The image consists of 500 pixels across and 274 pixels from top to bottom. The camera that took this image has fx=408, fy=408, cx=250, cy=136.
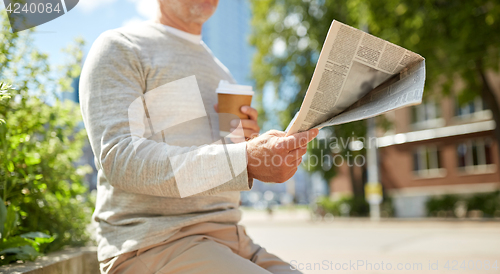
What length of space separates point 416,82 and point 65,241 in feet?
6.86

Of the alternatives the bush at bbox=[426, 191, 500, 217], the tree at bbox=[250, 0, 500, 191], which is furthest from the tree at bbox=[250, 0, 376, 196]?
the bush at bbox=[426, 191, 500, 217]

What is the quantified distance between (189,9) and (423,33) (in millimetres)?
9918

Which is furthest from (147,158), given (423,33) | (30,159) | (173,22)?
(423,33)

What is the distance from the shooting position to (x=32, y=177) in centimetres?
209

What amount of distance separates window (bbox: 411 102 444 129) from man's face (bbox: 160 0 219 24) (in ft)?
74.7

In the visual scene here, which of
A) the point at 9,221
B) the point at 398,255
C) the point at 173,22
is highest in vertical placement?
the point at 173,22

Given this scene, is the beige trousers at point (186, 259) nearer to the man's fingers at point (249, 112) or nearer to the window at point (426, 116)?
the man's fingers at point (249, 112)

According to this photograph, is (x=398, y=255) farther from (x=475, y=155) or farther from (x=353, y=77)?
(x=475, y=155)

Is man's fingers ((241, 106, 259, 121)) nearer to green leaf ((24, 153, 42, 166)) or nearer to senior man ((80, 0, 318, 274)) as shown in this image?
senior man ((80, 0, 318, 274))

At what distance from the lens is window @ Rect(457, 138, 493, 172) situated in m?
20.6

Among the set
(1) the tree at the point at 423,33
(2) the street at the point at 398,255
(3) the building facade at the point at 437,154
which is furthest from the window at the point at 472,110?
(2) the street at the point at 398,255

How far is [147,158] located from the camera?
1.19 metres

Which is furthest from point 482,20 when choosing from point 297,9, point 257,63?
point 257,63

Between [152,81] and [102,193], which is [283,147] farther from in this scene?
[102,193]
